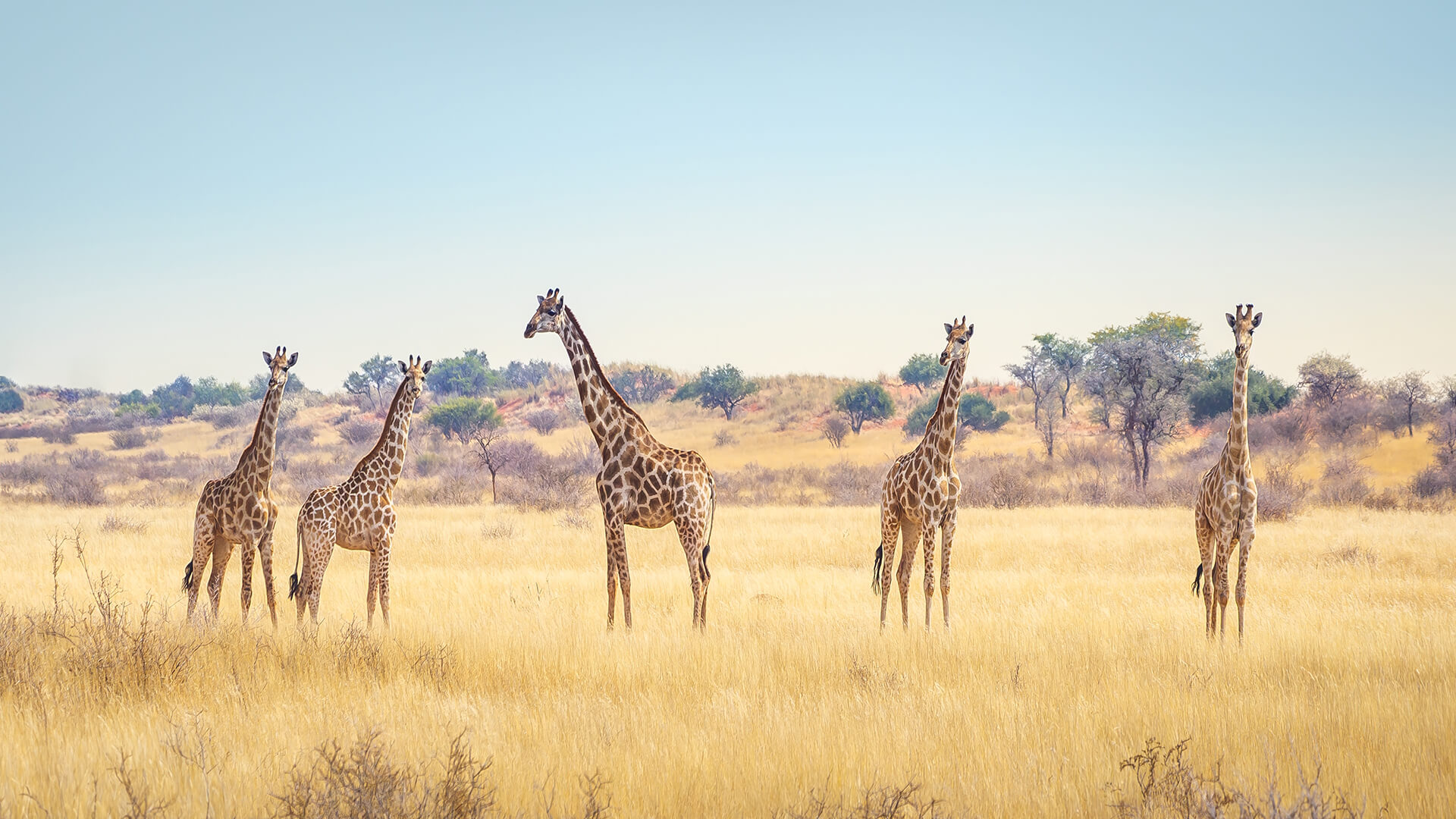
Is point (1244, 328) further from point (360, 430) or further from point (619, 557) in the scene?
point (360, 430)

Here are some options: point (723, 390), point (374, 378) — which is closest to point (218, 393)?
point (374, 378)

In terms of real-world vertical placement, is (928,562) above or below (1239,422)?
below

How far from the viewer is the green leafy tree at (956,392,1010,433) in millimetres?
57875

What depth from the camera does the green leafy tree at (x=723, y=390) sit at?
65875mm

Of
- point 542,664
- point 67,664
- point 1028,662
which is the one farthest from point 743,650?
point 67,664

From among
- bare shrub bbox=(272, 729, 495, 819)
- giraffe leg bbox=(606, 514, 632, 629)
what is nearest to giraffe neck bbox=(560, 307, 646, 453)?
giraffe leg bbox=(606, 514, 632, 629)

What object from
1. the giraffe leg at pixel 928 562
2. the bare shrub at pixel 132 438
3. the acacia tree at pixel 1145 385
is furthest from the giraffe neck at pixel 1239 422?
the bare shrub at pixel 132 438

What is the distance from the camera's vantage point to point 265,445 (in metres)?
9.49

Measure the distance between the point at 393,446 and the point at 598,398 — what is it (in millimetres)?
2329

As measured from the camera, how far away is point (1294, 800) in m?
5.03

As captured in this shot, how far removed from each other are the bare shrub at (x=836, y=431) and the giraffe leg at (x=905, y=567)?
4339 centimetres

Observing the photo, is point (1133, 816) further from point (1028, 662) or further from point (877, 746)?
point (1028, 662)

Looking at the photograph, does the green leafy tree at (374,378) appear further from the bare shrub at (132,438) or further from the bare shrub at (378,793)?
the bare shrub at (378,793)

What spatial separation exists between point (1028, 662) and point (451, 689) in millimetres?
4900
